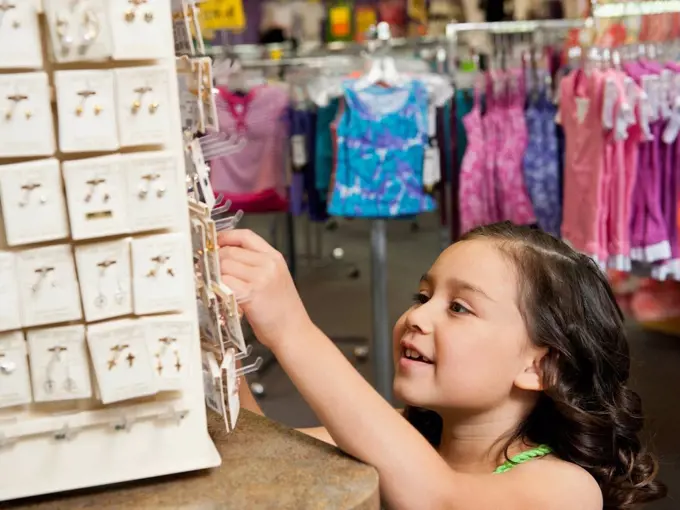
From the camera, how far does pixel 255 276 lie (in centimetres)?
93

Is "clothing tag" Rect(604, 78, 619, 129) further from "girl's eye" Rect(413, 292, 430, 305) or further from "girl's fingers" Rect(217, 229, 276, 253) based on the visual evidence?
"girl's fingers" Rect(217, 229, 276, 253)

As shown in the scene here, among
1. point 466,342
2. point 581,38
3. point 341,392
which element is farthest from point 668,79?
point 341,392

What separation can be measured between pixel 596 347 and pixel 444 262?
253 mm

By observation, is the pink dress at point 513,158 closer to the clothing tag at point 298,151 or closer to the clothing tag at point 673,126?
the clothing tag at point 673,126

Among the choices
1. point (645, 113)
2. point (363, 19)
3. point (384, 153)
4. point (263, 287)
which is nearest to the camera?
point (263, 287)

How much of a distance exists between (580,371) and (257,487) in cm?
56

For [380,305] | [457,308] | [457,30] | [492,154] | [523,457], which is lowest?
[380,305]

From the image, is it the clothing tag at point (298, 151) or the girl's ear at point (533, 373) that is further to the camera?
the clothing tag at point (298, 151)

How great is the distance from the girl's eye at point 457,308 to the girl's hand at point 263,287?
279mm

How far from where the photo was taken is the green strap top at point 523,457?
116cm

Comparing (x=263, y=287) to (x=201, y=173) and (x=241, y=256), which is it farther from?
Answer: (x=201, y=173)

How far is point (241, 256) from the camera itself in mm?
945

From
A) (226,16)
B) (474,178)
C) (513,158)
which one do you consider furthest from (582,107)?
(226,16)

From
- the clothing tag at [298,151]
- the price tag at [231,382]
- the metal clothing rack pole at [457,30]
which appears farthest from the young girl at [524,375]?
the clothing tag at [298,151]
